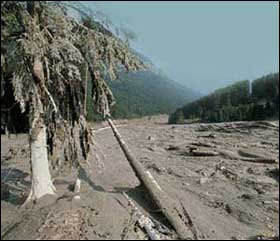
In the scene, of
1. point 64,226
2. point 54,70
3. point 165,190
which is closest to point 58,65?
point 54,70

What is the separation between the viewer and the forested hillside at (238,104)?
3375 cm

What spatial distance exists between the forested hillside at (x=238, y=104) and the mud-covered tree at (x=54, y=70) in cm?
2122

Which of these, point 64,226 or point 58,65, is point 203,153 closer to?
point 58,65

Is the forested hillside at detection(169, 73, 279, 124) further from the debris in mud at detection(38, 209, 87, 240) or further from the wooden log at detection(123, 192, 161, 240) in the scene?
the debris in mud at detection(38, 209, 87, 240)

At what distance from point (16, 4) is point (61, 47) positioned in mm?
992

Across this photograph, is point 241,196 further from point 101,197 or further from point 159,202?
point 101,197

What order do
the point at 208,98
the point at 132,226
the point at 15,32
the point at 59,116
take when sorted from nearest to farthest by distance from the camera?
1. the point at 132,226
2. the point at 15,32
3. the point at 59,116
4. the point at 208,98

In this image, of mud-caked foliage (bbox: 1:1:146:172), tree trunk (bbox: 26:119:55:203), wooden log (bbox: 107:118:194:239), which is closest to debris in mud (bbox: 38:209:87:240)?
tree trunk (bbox: 26:119:55:203)

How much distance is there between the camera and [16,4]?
26.3 feet

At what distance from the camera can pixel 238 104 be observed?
39.7 m

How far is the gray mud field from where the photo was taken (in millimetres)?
7582

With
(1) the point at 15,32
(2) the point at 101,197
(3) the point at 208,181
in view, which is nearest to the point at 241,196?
(3) the point at 208,181

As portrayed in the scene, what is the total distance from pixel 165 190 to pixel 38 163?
2473mm

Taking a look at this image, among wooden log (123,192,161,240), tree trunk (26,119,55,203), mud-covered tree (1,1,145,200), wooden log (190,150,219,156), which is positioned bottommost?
wooden log (123,192,161,240)
